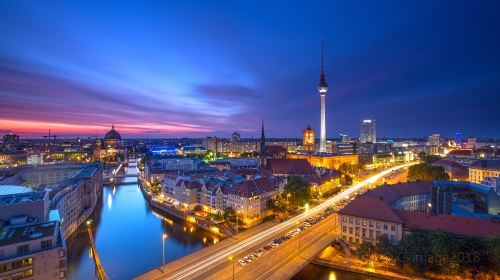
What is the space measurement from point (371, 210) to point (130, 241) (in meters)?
31.3

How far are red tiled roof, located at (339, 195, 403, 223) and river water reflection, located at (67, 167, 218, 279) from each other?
17998mm

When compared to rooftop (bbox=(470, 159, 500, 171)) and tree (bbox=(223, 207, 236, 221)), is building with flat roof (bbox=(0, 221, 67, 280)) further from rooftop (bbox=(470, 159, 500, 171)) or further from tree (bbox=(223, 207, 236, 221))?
rooftop (bbox=(470, 159, 500, 171))

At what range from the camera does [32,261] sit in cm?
1895

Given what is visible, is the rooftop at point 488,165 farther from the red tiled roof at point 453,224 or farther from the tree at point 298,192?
the tree at point 298,192

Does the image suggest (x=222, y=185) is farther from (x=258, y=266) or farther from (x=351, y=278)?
(x=351, y=278)

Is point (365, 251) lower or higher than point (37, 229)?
lower

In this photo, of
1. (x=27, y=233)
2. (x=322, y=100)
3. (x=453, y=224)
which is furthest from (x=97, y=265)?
(x=322, y=100)

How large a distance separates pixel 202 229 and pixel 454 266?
29.6m

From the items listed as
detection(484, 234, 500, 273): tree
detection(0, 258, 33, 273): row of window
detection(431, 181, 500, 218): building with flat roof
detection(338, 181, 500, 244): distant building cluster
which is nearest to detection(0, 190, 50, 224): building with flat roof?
detection(0, 258, 33, 273): row of window

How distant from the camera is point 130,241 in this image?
36125mm

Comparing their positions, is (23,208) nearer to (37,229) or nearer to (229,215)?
(37,229)

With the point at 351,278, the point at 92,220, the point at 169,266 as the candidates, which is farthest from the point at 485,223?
the point at 92,220

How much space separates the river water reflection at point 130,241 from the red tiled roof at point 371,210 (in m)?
18.0

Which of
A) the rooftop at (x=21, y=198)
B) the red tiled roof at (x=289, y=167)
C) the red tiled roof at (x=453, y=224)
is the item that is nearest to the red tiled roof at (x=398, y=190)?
the red tiled roof at (x=453, y=224)
